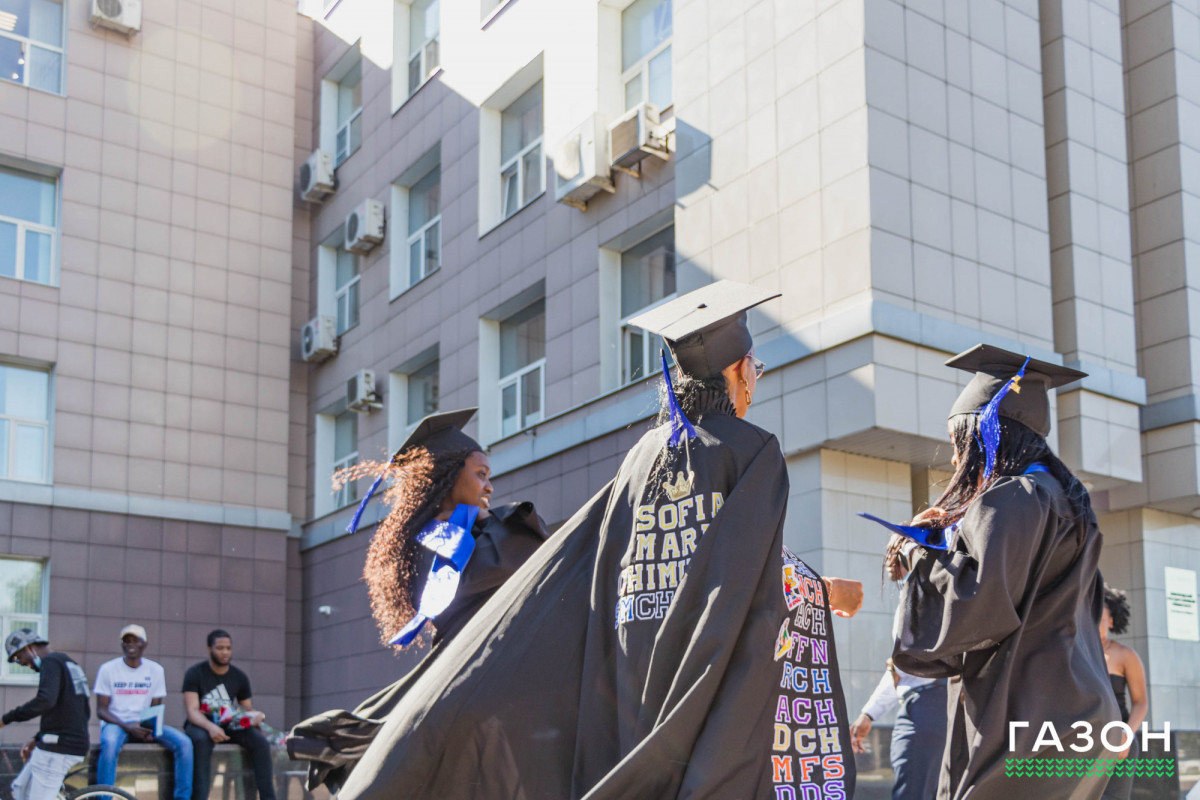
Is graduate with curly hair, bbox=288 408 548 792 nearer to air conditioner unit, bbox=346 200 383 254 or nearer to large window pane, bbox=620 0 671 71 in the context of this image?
large window pane, bbox=620 0 671 71

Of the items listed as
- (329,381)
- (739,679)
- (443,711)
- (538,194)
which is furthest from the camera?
(329,381)

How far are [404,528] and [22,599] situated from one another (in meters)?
15.5

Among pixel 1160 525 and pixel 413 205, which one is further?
pixel 413 205

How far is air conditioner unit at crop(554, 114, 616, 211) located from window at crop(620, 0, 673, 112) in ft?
2.37

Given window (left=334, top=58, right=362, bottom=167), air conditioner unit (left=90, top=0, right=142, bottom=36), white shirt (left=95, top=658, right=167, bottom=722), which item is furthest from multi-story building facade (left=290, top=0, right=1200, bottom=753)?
air conditioner unit (left=90, top=0, right=142, bottom=36)

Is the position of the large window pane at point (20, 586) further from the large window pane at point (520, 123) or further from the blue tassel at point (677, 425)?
the blue tassel at point (677, 425)

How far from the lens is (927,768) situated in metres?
6.05

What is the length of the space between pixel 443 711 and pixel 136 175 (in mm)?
18908

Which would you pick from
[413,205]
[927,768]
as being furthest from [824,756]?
[413,205]

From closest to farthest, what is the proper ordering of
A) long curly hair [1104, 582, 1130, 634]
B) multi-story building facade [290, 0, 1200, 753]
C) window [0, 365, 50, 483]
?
long curly hair [1104, 582, 1130, 634] → multi-story building facade [290, 0, 1200, 753] → window [0, 365, 50, 483]

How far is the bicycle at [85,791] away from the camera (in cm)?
931

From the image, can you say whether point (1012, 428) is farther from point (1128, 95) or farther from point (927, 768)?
point (1128, 95)

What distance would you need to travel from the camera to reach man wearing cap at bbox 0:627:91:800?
9.34 metres

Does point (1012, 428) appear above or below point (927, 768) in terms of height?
above
